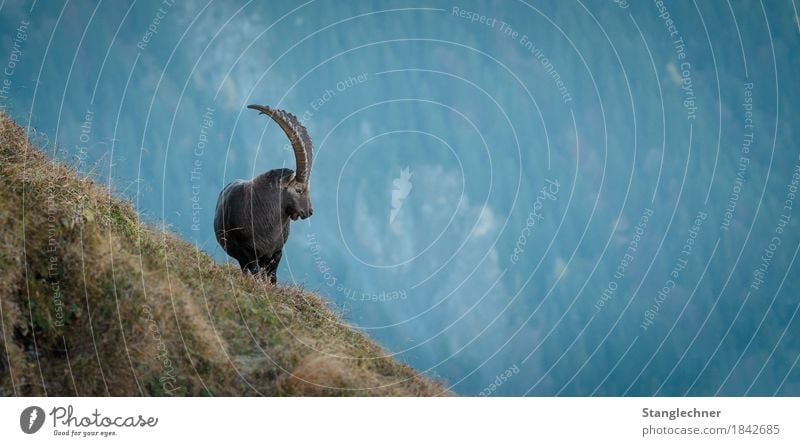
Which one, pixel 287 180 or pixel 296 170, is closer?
pixel 296 170

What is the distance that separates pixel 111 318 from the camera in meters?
10.7

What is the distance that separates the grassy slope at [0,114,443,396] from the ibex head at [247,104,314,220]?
5.44m

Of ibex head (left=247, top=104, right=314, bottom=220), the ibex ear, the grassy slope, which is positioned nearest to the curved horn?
ibex head (left=247, top=104, right=314, bottom=220)

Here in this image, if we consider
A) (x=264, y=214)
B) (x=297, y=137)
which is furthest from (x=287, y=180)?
(x=297, y=137)

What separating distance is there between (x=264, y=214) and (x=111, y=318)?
30.3 feet

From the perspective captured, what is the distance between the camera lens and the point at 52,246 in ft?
36.4

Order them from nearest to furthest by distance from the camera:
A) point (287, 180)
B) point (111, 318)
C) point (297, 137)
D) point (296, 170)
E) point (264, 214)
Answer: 1. point (111, 318)
2. point (297, 137)
3. point (296, 170)
4. point (264, 214)
5. point (287, 180)

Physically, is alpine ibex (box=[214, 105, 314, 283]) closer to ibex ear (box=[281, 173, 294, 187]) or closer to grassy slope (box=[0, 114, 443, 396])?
ibex ear (box=[281, 173, 294, 187])

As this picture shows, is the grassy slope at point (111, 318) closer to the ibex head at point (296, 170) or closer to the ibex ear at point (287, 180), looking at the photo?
the ibex head at point (296, 170)

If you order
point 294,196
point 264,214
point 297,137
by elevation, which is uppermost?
point 297,137

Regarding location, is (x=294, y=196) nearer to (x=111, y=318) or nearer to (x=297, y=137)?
(x=297, y=137)

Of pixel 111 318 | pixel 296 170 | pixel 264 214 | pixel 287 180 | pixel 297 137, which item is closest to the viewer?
pixel 111 318

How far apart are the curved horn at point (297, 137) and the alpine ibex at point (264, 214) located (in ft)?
0.11

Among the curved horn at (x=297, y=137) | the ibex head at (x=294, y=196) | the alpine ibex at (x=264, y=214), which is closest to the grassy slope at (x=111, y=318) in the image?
the curved horn at (x=297, y=137)
